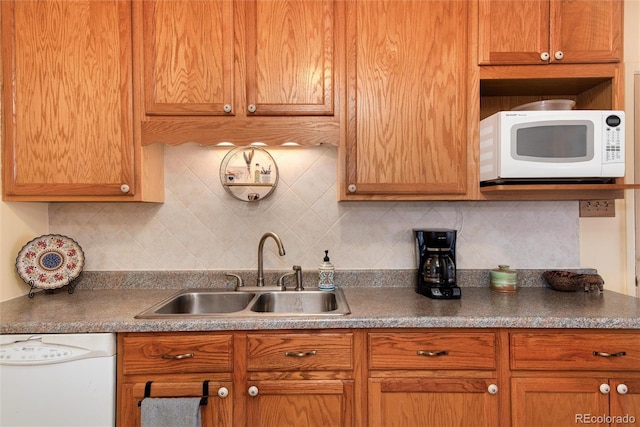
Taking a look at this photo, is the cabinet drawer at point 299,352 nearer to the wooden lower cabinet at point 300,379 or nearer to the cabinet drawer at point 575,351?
the wooden lower cabinet at point 300,379

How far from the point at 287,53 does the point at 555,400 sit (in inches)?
69.9

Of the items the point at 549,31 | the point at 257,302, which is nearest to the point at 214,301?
the point at 257,302

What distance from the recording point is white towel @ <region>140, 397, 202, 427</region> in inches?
52.9

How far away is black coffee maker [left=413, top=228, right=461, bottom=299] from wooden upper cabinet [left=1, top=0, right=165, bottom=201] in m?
1.42

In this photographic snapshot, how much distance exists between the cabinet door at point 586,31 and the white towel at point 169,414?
2.08 m

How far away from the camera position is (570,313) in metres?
1.48

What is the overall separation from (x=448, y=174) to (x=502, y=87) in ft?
1.82

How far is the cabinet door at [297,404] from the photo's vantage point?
1418mm

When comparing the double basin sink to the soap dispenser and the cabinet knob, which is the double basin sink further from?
the cabinet knob

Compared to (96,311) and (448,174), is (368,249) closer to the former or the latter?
(448,174)

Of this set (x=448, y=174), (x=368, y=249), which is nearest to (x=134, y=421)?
Result: (x=368, y=249)

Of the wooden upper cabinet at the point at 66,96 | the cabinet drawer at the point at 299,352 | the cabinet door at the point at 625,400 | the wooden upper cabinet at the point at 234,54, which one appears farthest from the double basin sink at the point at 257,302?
the cabinet door at the point at 625,400

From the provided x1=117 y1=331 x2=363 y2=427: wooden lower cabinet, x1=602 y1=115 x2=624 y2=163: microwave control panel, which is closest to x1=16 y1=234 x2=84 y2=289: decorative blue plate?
x1=117 y1=331 x2=363 y2=427: wooden lower cabinet

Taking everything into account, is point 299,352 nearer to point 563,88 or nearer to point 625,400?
point 625,400
